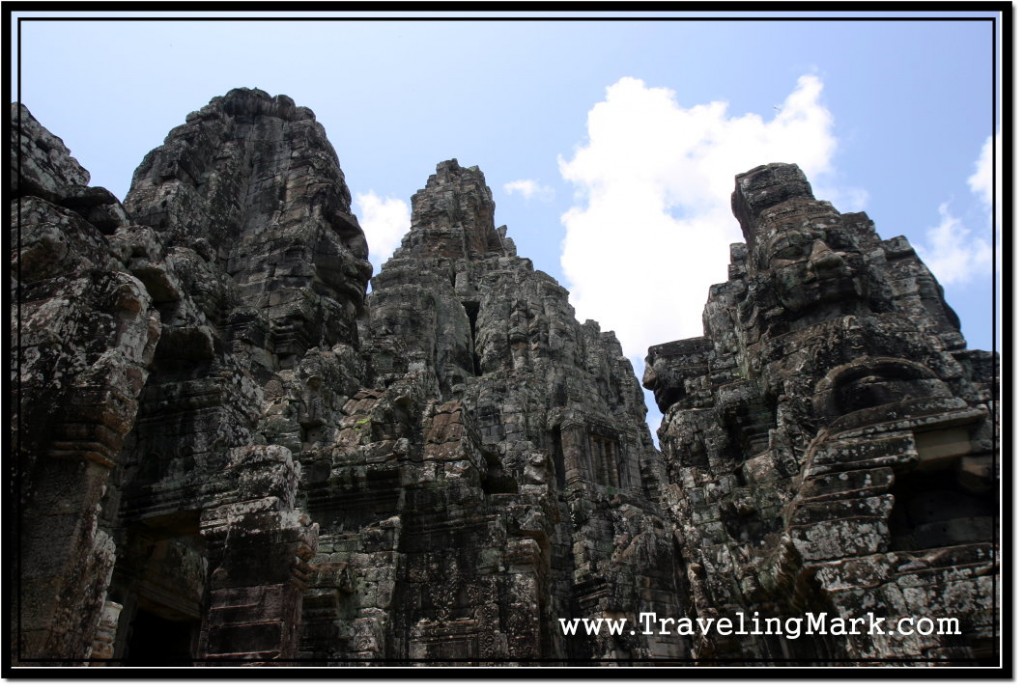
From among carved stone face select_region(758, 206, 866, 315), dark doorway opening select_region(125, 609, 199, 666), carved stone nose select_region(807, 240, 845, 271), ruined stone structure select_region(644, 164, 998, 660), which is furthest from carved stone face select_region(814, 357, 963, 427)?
dark doorway opening select_region(125, 609, 199, 666)

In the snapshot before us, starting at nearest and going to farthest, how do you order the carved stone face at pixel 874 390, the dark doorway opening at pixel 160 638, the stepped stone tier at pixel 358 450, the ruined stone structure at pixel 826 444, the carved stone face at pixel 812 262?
1. the stepped stone tier at pixel 358 450
2. the ruined stone structure at pixel 826 444
3. the carved stone face at pixel 874 390
4. the carved stone face at pixel 812 262
5. the dark doorway opening at pixel 160 638

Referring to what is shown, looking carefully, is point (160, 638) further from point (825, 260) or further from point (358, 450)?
point (825, 260)

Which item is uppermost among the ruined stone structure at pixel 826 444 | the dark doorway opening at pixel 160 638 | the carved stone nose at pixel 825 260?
the carved stone nose at pixel 825 260

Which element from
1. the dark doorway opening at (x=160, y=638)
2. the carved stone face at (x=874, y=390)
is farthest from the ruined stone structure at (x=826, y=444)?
the dark doorway opening at (x=160, y=638)

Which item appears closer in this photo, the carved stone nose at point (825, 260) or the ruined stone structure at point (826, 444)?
the ruined stone structure at point (826, 444)

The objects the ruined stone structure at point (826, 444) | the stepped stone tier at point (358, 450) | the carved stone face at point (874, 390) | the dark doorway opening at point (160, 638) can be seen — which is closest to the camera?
the stepped stone tier at point (358, 450)

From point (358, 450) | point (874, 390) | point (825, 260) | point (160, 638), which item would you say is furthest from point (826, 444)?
point (160, 638)

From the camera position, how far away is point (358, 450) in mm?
9719

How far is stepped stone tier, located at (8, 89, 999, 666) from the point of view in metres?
5.19

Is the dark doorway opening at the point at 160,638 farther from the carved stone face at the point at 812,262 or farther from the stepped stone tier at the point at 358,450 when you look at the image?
the carved stone face at the point at 812,262

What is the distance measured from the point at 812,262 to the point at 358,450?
19.5 feet

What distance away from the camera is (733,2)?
578 cm

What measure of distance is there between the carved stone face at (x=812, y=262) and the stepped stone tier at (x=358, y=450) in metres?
0.03

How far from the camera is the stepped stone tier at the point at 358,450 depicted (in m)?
5.19
